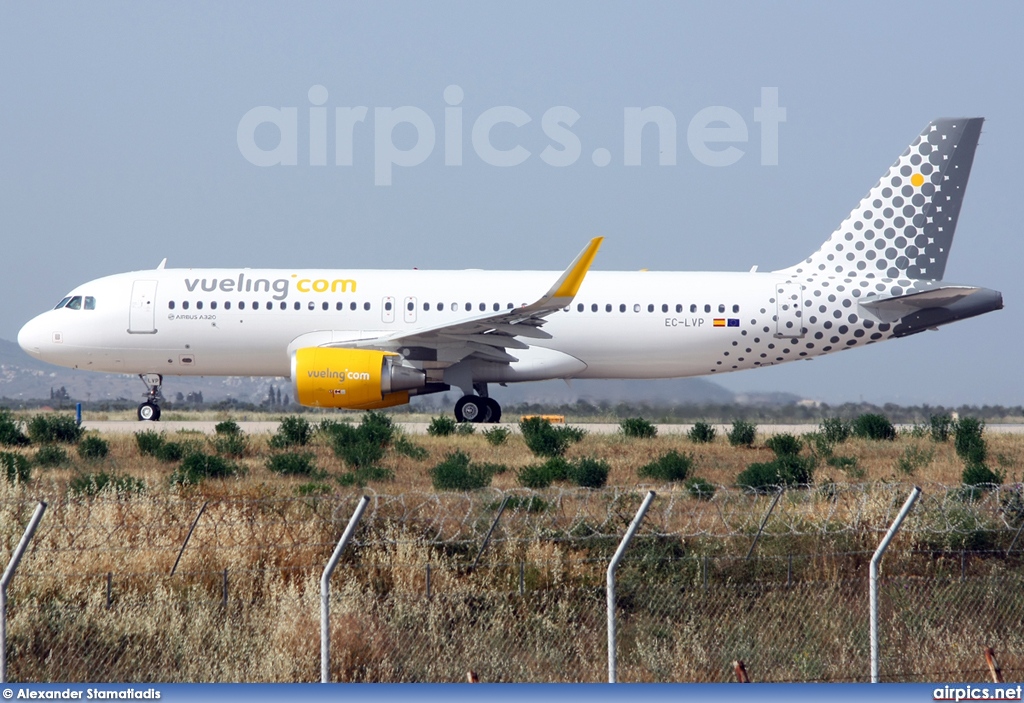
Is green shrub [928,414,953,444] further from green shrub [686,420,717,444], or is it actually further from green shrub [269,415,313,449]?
green shrub [269,415,313,449]

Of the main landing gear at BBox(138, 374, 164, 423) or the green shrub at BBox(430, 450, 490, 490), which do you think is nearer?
the green shrub at BBox(430, 450, 490, 490)

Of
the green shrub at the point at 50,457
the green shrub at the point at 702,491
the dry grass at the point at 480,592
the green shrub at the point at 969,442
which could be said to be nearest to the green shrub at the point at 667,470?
the green shrub at the point at 702,491

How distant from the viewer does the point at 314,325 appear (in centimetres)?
2619

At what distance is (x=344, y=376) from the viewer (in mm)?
23969

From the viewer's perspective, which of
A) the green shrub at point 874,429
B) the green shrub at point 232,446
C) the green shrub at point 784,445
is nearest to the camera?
the green shrub at point 232,446

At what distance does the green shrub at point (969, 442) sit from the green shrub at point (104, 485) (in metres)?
14.3

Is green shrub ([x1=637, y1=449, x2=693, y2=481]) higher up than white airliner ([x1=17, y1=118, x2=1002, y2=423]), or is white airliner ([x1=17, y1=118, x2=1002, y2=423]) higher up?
white airliner ([x1=17, y1=118, x2=1002, y2=423])

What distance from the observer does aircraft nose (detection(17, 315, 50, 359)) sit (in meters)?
27.3

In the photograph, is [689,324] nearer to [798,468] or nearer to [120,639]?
[798,468]

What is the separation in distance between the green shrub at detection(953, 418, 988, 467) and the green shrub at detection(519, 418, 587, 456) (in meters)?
7.33

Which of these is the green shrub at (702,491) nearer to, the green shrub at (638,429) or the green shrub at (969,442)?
the green shrub at (969,442)

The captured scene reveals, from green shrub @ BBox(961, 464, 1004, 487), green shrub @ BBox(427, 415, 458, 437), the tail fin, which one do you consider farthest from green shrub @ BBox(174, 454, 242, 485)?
the tail fin

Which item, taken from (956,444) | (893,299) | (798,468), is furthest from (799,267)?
(798,468)

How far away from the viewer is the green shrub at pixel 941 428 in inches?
1024
